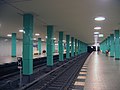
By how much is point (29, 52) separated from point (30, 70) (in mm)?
1331

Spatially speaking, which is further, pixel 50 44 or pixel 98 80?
pixel 50 44

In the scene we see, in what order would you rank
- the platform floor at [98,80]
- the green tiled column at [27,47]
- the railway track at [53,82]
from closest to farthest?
the platform floor at [98,80] → the railway track at [53,82] → the green tiled column at [27,47]

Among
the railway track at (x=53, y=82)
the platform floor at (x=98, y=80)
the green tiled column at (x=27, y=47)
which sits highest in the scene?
the green tiled column at (x=27, y=47)

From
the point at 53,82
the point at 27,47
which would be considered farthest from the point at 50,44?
the point at 53,82

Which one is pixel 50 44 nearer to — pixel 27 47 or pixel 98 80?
pixel 27 47

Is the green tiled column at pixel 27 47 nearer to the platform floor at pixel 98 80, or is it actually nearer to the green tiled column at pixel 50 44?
the platform floor at pixel 98 80

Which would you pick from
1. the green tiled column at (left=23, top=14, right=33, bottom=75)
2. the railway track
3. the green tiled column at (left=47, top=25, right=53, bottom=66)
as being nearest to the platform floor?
the railway track

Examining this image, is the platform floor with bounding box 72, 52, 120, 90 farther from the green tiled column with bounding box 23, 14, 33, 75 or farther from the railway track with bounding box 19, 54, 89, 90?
the green tiled column with bounding box 23, 14, 33, 75

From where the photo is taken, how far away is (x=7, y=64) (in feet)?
67.4

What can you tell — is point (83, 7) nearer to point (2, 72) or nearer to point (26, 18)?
point (26, 18)

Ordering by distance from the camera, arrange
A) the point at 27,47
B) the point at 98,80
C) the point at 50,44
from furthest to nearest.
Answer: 1. the point at 50,44
2. the point at 27,47
3. the point at 98,80

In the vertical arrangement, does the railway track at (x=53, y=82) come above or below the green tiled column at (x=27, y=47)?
below

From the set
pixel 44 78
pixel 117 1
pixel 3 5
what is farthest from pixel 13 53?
pixel 117 1

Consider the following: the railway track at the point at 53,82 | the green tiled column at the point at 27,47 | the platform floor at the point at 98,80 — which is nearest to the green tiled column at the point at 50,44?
the railway track at the point at 53,82
